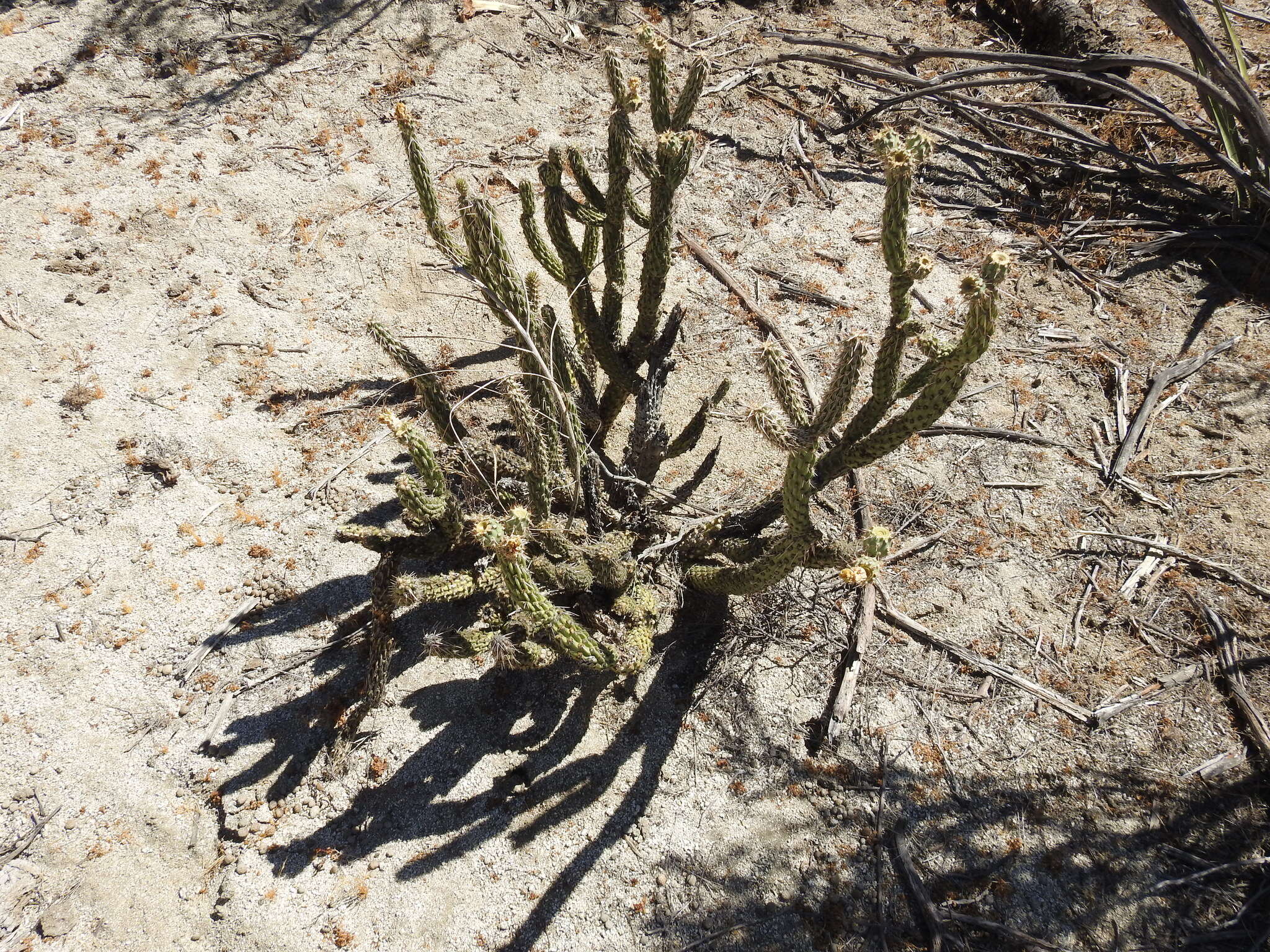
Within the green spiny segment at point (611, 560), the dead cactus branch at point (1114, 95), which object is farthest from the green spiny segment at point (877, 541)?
the dead cactus branch at point (1114, 95)

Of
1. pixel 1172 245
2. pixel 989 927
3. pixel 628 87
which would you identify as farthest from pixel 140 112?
pixel 1172 245

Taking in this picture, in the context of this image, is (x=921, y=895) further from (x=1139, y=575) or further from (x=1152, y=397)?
(x=1152, y=397)

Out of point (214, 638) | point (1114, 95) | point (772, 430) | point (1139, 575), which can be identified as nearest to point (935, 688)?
point (1139, 575)

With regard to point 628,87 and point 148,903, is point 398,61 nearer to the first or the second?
point 628,87

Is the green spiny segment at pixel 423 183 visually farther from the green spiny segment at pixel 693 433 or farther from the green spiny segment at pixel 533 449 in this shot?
the green spiny segment at pixel 693 433

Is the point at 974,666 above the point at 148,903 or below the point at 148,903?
above
